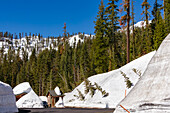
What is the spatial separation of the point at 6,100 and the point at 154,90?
41.1ft

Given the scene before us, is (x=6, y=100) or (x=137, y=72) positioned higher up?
(x=137, y=72)

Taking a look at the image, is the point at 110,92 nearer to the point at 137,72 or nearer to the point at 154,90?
the point at 137,72

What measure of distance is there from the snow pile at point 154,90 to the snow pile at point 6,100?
35.3 ft

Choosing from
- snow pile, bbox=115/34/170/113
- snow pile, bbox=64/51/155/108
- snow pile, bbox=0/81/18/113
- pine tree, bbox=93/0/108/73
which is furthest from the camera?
pine tree, bbox=93/0/108/73

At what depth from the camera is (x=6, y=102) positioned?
16.0 meters

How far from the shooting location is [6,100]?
16.0 m

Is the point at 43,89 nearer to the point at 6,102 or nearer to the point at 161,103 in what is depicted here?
the point at 6,102

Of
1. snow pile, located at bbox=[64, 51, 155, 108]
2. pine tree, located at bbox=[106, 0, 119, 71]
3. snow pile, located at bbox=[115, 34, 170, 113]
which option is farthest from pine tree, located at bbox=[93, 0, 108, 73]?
snow pile, located at bbox=[115, 34, 170, 113]

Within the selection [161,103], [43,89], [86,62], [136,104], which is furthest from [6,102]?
[43,89]

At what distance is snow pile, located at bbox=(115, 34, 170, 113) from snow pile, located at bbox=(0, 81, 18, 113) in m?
10.8

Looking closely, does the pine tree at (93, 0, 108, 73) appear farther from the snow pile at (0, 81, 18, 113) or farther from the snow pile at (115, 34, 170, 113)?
the snow pile at (115, 34, 170, 113)

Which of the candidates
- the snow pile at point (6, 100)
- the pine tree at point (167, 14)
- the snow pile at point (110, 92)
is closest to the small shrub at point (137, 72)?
the snow pile at point (110, 92)

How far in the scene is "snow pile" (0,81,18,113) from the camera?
15500 mm

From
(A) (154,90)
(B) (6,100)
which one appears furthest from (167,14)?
(A) (154,90)
